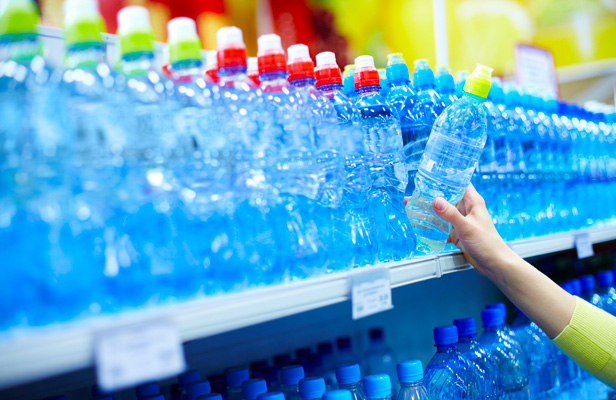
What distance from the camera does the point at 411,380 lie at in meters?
1.50

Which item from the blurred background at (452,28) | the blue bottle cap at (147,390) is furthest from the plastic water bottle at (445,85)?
the blurred background at (452,28)

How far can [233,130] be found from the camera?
119 centimetres

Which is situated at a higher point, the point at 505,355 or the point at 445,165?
the point at 445,165

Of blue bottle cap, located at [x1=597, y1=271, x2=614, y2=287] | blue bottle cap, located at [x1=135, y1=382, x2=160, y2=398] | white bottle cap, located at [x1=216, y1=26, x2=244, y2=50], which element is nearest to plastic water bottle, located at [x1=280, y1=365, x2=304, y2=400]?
blue bottle cap, located at [x1=135, y1=382, x2=160, y2=398]

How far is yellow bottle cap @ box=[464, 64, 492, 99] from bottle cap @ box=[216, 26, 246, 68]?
0.61 m

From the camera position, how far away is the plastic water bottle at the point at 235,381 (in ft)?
5.13

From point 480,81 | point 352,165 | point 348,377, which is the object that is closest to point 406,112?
point 480,81

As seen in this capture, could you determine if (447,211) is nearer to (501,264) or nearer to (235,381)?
(501,264)

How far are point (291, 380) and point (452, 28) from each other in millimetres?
4010

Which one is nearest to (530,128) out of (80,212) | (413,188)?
(413,188)

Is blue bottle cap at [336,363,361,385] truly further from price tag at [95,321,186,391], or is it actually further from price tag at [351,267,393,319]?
price tag at [95,321,186,391]

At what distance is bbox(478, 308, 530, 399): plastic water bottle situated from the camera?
1.93 m

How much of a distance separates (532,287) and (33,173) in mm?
1241

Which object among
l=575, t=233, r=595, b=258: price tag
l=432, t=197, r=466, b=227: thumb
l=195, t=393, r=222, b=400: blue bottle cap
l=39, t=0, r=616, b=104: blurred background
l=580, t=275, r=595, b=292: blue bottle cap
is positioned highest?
l=39, t=0, r=616, b=104: blurred background
